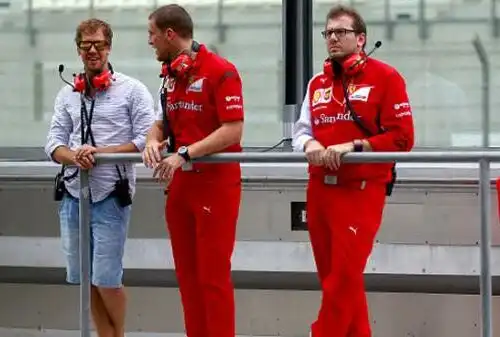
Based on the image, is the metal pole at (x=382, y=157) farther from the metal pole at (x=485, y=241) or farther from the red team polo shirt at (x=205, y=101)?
the red team polo shirt at (x=205, y=101)

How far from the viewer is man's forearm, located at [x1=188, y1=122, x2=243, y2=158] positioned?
3.66 meters

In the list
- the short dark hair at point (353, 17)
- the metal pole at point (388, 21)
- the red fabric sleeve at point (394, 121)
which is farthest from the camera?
the metal pole at point (388, 21)

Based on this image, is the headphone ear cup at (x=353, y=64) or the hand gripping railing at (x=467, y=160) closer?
the hand gripping railing at (x=467, y=160)

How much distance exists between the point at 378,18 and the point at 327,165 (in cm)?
179

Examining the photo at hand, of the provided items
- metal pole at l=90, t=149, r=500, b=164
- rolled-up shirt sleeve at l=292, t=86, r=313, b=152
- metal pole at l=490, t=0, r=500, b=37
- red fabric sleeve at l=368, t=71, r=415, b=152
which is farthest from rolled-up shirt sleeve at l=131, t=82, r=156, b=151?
metal pole at l=490, t=0, r=500, b=37

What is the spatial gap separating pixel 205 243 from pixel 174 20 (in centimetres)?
90

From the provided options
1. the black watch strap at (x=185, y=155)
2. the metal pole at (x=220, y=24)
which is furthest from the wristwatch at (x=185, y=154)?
the metal pole at (x=220, y=24)

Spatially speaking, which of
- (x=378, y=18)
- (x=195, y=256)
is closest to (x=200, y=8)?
(x=378, y=18)

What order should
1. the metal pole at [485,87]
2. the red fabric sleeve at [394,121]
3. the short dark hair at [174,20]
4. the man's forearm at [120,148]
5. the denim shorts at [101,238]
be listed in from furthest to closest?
the metal pole at [485,87], the denim shorts at [101,238], the man's forearm at [120,148], the short dark hair at [174,20], the red fabric sleeve at [394,121]

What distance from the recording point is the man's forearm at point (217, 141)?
12.0 feet

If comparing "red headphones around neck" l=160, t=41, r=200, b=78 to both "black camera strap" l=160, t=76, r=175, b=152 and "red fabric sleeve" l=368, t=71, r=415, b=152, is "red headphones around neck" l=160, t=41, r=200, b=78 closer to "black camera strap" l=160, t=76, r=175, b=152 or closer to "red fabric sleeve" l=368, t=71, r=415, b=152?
"black camera strap" l=160, t=76, r=175, b=152

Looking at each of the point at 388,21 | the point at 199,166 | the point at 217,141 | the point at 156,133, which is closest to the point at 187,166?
the point at 199,166

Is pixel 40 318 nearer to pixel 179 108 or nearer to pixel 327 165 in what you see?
pixel 179 108

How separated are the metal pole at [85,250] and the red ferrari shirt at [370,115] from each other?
91 cm
